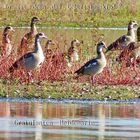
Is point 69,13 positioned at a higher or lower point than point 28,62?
higher

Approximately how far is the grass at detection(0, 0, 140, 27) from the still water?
28729mm

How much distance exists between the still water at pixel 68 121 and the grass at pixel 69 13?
28.7 m

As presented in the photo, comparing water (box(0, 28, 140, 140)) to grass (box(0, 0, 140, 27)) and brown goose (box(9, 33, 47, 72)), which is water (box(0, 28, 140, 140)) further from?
grass (box(0, 0, 140, 27))

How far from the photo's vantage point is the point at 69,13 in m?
49.5

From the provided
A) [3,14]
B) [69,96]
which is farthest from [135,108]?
[3,14]

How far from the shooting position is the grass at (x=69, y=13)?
48.7 m

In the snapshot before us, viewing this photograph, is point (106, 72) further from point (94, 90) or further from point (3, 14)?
point (3, 14)

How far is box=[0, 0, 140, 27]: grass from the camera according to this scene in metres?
48.7

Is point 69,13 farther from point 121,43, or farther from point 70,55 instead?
point 70,55

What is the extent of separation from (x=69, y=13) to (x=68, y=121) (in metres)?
33.5

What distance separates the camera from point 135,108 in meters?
18.4

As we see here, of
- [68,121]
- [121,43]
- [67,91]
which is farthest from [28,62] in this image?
[121,43]

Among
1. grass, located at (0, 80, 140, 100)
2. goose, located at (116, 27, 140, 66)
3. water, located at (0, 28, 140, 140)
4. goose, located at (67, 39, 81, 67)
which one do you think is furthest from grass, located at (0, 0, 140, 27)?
water, located at (0, 28, 140, 140)

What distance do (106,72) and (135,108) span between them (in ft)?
12.5
